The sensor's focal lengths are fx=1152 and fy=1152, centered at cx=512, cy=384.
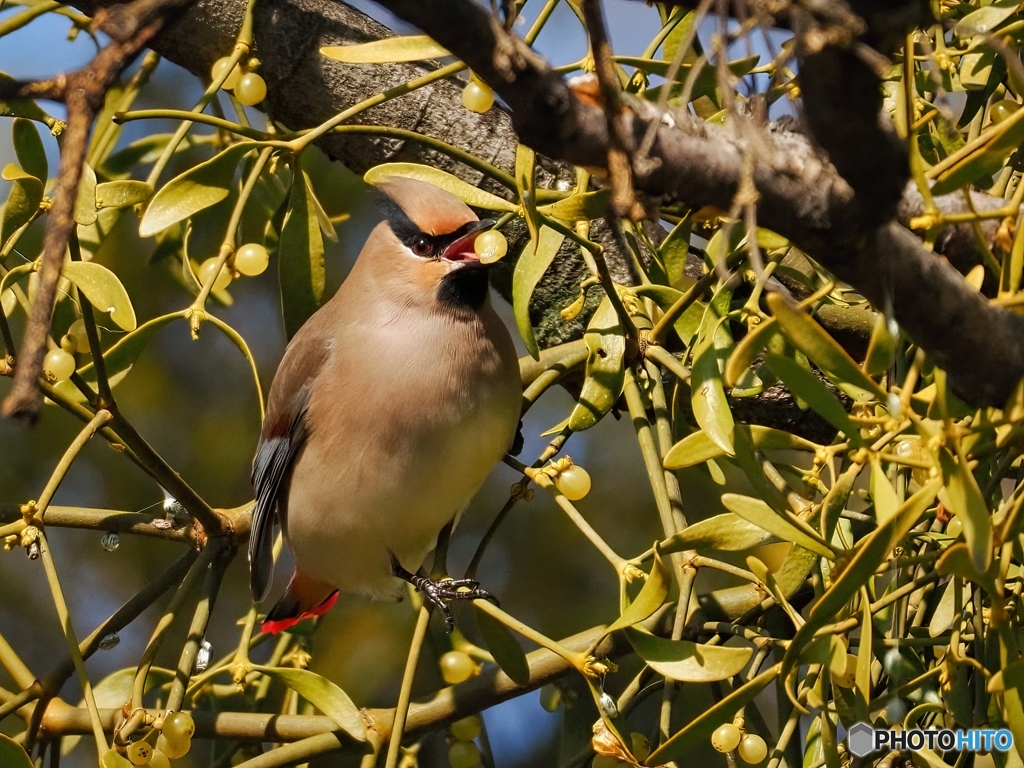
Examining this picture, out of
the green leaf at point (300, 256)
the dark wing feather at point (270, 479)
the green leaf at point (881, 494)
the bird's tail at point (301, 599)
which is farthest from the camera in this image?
the bird's tail at point (301, 599)

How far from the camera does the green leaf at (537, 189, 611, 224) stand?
1.32 metres

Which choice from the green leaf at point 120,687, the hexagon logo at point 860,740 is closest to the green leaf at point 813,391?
the hexagon logo at point 860,740

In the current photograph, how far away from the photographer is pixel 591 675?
1638 mm

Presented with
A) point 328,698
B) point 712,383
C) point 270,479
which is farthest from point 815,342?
point 270,479

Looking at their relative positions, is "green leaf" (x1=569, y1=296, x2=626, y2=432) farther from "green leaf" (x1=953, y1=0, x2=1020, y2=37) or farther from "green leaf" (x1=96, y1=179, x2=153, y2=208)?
"green leaf" (x1=96, y1=179, x2=153, y2=208)

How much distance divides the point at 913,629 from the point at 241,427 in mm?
2648

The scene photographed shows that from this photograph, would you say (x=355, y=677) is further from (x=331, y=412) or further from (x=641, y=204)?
(x=641, y=204)

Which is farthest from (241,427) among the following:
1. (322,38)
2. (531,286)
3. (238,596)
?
(531,286)

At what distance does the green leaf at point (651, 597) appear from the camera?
1430 mm

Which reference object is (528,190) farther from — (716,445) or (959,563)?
(959,563)

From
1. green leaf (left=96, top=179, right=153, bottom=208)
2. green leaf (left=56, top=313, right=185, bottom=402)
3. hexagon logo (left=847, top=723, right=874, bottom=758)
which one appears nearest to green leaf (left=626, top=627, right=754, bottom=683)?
hexagon logo (left=847, top=723, right=874, bottom=758)

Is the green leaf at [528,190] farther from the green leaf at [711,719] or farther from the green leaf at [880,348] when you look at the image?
the green leaf at [711,719]

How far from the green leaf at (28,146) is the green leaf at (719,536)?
45.0 inches

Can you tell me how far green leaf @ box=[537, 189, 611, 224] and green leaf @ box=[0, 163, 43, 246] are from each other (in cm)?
86
